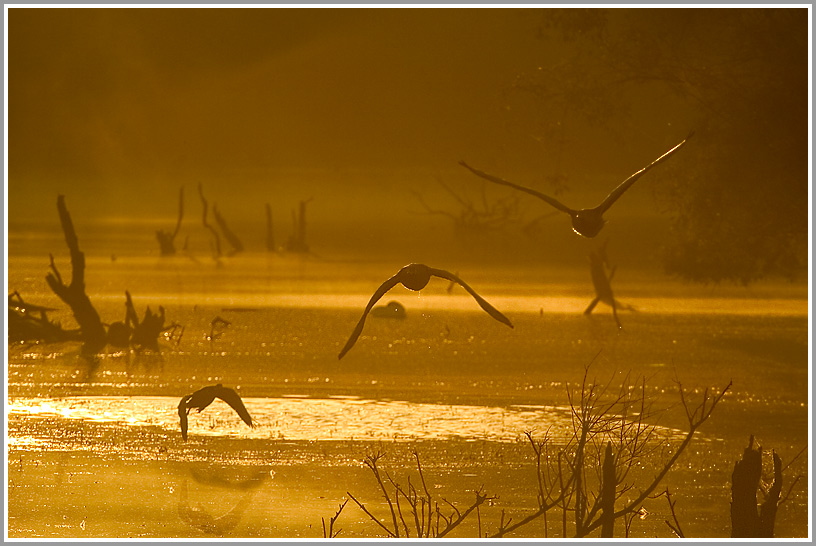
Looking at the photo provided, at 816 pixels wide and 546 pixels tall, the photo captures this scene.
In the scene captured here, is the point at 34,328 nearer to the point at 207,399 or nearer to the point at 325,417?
the point at 325,417

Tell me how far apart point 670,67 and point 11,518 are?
28.8 ft

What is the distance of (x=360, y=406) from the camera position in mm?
15562

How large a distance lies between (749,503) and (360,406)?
6186 mm

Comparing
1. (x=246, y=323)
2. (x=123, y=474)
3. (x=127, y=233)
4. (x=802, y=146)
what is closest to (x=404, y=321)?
(x=246, y=323)

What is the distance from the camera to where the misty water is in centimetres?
1176

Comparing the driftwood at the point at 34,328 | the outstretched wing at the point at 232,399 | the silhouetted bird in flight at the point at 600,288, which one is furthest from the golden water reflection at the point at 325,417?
the silhouetted bird in flight at the point at 600,288

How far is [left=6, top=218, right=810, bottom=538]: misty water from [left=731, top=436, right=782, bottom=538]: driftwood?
1152mm

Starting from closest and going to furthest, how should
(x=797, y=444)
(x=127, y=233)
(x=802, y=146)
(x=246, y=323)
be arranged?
(x=797, y=444)
(x=802, y=146)
(x=246, y=323)
(x=127, y=233)

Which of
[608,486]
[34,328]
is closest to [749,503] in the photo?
[608,486]

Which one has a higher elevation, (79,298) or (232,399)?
(79,298)

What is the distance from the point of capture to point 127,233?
55250mm

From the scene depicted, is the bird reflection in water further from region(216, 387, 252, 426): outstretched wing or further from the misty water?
region(216, 387, 252, 426): outstretched wing

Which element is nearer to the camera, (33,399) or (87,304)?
(33,399)

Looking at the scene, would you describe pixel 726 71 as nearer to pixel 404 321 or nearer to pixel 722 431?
pixel 722 431
